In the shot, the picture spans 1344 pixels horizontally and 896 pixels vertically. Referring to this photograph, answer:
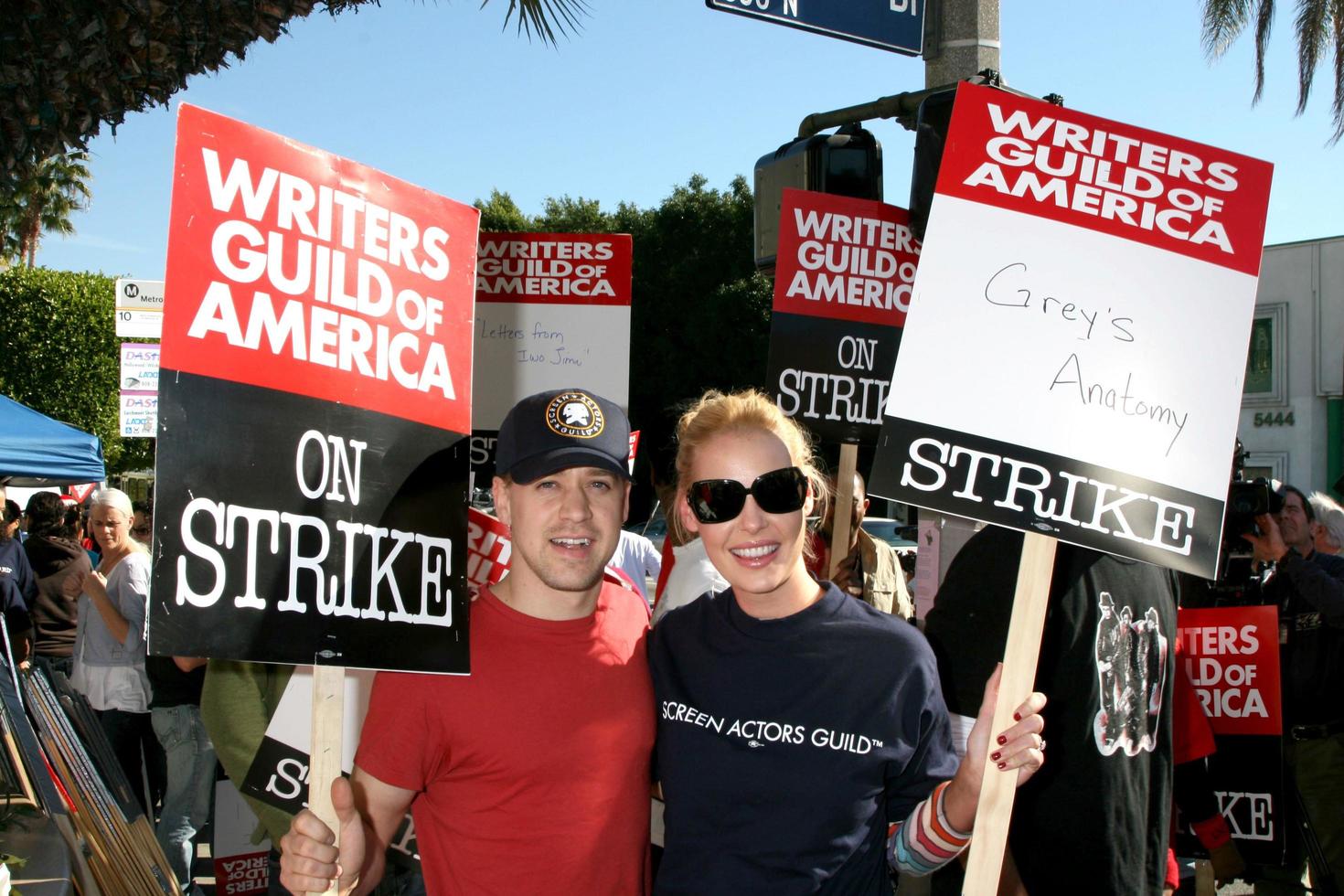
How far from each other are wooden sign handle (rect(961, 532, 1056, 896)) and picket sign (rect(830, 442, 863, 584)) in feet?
8.57

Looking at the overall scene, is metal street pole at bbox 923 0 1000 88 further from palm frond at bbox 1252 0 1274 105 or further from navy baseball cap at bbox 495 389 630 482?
palm frond at bbox 1252 0 1274 105

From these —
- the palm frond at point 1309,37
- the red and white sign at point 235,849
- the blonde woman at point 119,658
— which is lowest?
the red and white sign at point 235,849

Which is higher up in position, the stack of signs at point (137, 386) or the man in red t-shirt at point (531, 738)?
the stack of signs at point (137, 386)

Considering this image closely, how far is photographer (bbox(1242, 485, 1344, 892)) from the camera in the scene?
16.7ft

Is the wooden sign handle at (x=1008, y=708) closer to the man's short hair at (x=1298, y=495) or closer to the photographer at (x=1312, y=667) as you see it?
the photographer at (x=1312, y=667)

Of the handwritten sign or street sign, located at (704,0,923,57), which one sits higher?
street sign, located at (704,0,923,57)

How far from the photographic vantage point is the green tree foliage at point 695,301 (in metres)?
29.5

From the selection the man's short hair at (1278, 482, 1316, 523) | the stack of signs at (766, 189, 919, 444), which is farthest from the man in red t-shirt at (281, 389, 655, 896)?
the man's short hair at (1278, 482, 1316, 523)

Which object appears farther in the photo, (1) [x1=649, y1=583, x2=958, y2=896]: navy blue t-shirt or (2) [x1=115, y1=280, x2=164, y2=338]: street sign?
(2) [x1=115, y1=280, x2=164, y2=338]: street sign

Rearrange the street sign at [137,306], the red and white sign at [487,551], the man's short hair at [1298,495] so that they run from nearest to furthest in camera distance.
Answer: the red and white sign at [487,551] → the man's short hair at [1298,495] → the street sign at [137,306]

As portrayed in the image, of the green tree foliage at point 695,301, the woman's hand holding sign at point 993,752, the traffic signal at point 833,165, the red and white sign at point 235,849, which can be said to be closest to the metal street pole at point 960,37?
the traffic signal at point 833,165

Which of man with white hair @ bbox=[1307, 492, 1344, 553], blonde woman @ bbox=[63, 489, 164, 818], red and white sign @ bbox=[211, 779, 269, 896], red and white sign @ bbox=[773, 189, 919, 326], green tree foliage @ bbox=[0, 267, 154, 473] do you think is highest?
green tree foliage @ bbox=[0, 267, 154, 473]

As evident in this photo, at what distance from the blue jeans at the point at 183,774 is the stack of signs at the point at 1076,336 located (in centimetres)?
469

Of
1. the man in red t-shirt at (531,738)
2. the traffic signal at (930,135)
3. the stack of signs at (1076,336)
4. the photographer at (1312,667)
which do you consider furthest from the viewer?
the photographer at (1312,667)
